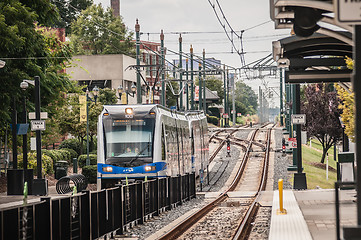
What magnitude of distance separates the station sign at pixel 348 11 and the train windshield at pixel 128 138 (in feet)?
56.4

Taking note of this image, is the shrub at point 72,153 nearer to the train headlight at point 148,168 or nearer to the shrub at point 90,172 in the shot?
the shrub at point 90,172

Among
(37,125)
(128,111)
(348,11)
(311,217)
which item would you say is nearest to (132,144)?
(128,111)

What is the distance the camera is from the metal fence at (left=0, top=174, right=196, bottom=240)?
33.6ft

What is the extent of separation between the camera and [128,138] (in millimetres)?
23328

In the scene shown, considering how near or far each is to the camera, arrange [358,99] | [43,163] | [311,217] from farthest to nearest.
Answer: [43,163] → [311,217] → [358,99]

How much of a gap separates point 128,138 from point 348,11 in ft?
57.3

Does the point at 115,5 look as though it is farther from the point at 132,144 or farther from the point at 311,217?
the point at 311,217

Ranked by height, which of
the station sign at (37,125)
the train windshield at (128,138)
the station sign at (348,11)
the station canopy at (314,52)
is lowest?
the train windshield at (128,138)

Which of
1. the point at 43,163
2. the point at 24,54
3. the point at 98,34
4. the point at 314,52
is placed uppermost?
the point at 98,34

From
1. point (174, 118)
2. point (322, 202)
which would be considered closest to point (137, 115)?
point (174, 118)

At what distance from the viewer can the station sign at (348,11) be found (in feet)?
20.7

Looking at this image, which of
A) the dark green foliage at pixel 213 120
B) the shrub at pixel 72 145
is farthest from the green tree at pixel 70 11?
the shrub at pixel 72 145

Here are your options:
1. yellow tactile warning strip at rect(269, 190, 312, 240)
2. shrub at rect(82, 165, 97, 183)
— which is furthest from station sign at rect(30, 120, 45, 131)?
yellow tactile warning strip at rect(269, 190, 312, 240)

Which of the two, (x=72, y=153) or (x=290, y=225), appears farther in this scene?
(x=72, y=153)
